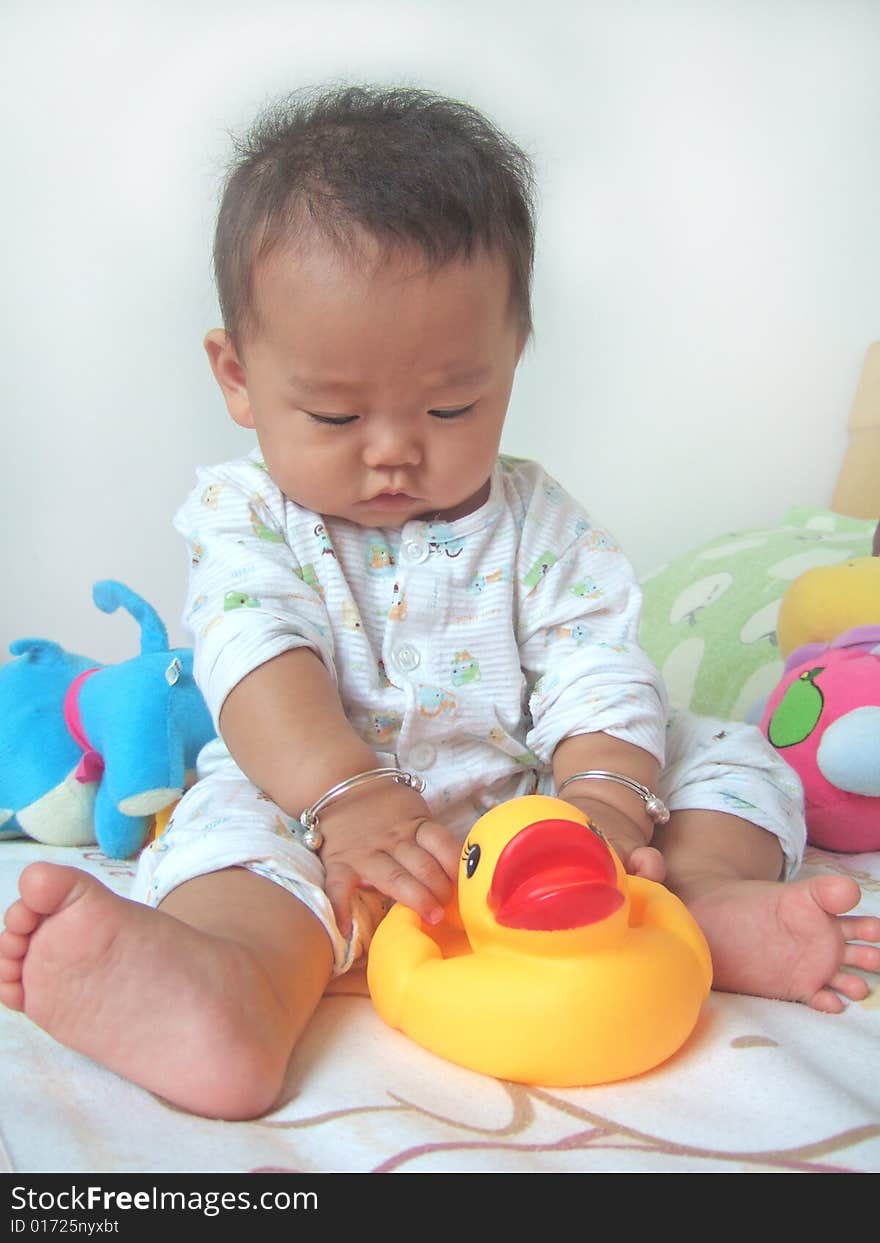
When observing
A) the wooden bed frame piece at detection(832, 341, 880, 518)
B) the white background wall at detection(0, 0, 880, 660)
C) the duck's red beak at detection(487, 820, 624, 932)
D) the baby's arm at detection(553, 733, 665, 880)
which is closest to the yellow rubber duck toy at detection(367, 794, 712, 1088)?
the duck's red beak at detection(487, 820, 624, 932)

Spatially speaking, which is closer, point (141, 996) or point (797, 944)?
point (141, 996)

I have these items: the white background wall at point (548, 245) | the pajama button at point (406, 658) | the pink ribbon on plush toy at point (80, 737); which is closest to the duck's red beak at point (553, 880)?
the pajama button at point (406, 658)

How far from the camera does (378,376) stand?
0.83 m

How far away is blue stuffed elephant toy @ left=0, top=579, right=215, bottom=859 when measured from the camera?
101 cm

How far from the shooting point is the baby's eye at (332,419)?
86cm

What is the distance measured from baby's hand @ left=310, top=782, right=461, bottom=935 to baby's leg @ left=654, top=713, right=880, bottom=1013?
0.18m

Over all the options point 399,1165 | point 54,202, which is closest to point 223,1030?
point 399,1165

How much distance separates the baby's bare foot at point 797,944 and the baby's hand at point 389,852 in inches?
7.2

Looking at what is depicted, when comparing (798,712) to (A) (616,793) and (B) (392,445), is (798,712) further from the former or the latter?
(B) (392,445)

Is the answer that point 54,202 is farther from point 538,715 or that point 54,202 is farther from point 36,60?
point 538,715

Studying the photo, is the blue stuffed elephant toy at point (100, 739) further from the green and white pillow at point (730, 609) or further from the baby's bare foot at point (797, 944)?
the green and white pillow at point (730, 609)

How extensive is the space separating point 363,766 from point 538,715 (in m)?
0.21

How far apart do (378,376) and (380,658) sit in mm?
242

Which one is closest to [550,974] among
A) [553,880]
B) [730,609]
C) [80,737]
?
[553,880]
